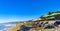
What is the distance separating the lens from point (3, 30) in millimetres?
45875

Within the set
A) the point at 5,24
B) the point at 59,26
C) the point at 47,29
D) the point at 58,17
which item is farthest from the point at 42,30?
the point at 5,24

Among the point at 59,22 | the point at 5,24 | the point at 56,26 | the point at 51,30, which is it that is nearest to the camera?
the point at 51,30

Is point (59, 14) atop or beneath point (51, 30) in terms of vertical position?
atop

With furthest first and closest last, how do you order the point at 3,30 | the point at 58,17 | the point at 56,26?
the point at 3,30 < the point at 58,17 < the point at 56,26

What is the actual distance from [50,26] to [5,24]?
27.3 m

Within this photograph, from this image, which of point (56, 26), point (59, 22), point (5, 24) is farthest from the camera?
point (5, 24)

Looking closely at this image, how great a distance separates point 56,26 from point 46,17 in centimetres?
820

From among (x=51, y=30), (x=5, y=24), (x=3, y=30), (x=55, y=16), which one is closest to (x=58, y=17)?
(x=55, y=16)

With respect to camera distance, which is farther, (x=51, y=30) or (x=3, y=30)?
(x=3, y=30)

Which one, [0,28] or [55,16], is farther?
[0,28]

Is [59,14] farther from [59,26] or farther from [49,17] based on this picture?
[59,26]

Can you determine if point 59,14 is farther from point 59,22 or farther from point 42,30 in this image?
point 42,30

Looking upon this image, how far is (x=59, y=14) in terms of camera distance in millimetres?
31641

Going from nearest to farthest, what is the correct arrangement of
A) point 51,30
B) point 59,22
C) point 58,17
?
point 51,30, point 59,22, point 58,17
